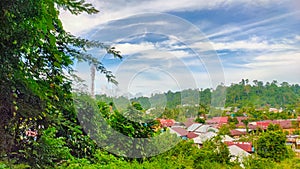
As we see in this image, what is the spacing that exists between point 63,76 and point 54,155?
420mm

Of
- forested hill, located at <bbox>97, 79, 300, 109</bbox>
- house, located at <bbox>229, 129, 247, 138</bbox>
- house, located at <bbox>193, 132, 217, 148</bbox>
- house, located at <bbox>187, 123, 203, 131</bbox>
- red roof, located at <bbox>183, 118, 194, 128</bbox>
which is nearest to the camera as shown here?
forested hill, located at <bbox>97, 79, 300, 109</bbox>

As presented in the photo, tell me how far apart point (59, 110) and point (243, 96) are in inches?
138

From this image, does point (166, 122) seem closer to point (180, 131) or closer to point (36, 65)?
point (180, 131)

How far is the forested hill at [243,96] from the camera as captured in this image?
6.86ft

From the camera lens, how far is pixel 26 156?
1.42 meters

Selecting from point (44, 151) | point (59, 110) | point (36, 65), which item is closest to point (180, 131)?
point (59, 110)

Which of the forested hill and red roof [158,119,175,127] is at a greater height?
the forested hill

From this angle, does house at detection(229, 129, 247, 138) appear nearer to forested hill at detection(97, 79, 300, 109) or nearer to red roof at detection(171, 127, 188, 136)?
forested hill at detection(97, 79, 300, 109)

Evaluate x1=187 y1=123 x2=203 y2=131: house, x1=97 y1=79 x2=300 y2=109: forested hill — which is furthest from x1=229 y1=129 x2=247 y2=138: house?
x1=187 y1=123 x2=203 y2=131: house

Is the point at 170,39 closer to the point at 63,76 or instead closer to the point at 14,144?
the point at 63,76

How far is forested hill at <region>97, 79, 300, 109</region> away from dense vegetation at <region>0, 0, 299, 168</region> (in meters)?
0.01

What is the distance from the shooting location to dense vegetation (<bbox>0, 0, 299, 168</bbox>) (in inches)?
38.3

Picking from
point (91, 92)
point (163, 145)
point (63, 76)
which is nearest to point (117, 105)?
point (91, 92)

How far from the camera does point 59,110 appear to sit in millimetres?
1645
